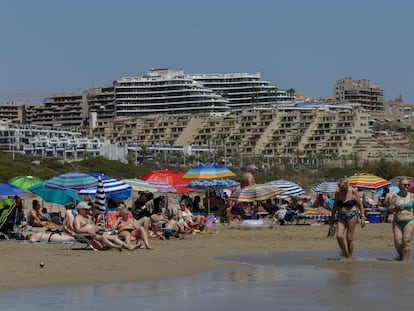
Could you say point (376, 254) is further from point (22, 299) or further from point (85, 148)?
point (85, 148)

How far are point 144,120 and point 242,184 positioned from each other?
11722cm

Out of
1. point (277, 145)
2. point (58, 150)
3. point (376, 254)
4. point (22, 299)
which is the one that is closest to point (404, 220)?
point (376, 254)

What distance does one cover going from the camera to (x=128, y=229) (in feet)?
48.2

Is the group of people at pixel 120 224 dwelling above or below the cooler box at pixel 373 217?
above

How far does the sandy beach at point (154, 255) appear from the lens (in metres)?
11.1

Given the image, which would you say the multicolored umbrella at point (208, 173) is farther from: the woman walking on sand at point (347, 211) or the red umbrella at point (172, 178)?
the woman walking on sand at point (347, 211)

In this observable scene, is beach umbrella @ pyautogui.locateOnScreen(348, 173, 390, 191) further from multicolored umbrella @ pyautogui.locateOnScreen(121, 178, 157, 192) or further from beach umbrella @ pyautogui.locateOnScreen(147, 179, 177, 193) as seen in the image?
multicolored umbrella @ pyautogui.locateOnScreen(121, 178, 157, 192)

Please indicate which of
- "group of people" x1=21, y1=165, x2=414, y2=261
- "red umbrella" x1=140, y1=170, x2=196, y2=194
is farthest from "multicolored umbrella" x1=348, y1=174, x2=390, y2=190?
"red umbrella" x1=140, y1=170, x2=196, y2=194

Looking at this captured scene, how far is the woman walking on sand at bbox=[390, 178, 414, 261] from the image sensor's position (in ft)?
39.9

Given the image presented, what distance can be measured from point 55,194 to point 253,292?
11.9 meters

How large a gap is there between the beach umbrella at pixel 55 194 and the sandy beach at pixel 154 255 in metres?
3.42

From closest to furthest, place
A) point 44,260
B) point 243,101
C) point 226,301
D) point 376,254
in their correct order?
1. point 226,301
2. point 44,260
3. point 376,254
4. point 243,101

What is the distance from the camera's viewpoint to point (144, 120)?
139500mm

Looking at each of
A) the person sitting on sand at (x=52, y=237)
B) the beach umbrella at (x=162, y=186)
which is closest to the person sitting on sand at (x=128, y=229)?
the person sitting on sand at (x=52, y=237)
